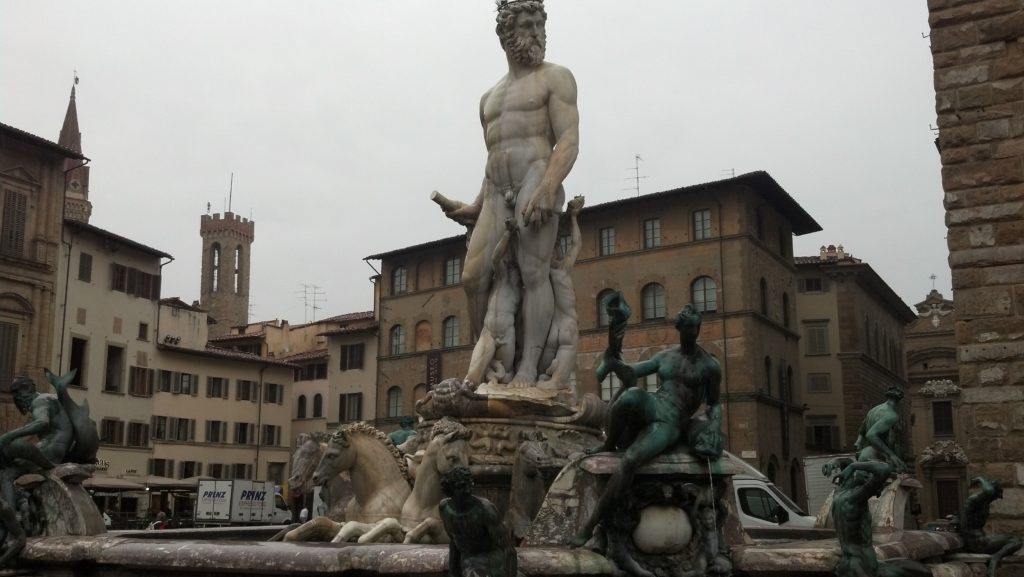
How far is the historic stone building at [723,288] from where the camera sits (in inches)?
1741

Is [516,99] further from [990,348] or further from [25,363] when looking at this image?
[25,363]

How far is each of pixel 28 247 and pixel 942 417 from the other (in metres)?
47.8

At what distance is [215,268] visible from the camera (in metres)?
120

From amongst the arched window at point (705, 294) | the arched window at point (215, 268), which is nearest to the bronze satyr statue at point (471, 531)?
the arched window at point (705, 294)

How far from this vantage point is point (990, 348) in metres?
10.9

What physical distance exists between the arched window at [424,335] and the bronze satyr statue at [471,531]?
50119mm

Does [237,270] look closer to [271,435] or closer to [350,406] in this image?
[271,435]

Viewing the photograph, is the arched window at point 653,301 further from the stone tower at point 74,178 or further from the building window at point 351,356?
the stone tower at point 74,178

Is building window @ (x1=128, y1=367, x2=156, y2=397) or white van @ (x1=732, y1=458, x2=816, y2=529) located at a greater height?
building window @ (x1=128, y1=367, x2=156, y2=397)

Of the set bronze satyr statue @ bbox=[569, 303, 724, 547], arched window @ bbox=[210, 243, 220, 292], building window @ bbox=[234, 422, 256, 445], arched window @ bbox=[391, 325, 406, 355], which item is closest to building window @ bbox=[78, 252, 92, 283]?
building window @ bbox=[234, 422, 256, 445]

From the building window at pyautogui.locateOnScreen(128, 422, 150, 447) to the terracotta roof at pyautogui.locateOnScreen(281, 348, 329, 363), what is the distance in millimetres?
13409

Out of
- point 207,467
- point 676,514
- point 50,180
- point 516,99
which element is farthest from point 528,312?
point 207,467

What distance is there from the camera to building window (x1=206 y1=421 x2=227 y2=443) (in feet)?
181

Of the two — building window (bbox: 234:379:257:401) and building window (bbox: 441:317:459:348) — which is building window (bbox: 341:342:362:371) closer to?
building window (bbox: 234:379:257:401)
